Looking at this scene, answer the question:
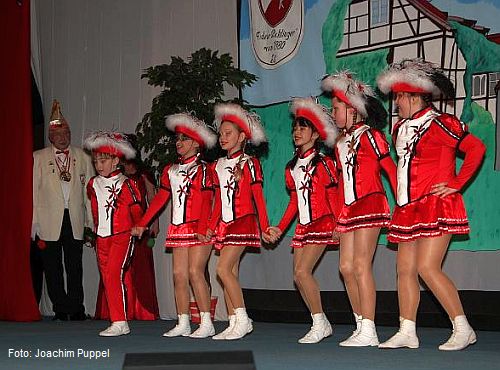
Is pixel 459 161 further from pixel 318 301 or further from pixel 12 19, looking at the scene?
pixel 12 19

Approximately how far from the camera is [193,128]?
7.01 m

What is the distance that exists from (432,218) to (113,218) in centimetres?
245

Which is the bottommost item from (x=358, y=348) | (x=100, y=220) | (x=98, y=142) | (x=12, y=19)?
(x=358, y=348)

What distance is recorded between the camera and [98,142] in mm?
7207

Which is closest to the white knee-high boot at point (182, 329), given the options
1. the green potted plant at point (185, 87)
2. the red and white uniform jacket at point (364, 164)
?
the green potted plant at point (185, 87)

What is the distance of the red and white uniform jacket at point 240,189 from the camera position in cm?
664

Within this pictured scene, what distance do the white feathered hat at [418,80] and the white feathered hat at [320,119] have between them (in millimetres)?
724

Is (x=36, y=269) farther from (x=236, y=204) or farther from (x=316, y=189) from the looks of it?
(x=316, y=189)

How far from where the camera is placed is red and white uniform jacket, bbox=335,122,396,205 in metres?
6.02

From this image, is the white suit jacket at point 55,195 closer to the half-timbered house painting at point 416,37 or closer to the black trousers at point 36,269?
the black trousers at point 36,269

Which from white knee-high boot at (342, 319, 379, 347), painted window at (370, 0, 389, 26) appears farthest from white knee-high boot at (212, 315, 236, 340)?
painted window at (370, 0, 389, 26)

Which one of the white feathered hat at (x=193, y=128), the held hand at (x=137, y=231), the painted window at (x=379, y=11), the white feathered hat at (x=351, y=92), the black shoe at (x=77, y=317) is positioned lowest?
the black shoe at (x=77, y=317)

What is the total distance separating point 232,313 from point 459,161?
6.44 feet

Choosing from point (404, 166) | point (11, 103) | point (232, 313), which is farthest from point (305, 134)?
point (11, 103)
